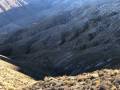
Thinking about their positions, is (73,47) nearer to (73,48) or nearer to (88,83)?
(73,48)

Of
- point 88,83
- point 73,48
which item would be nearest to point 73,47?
point 73,48

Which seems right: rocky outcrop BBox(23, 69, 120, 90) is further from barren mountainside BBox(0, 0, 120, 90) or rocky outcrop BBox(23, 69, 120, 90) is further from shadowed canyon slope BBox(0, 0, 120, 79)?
shadowed canyon slope BBox(0, 0, 120, 79)

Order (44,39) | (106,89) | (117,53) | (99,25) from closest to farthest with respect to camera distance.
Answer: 1. (106,89)
2. (117,53)
3. (99,25)
4. (44,39)

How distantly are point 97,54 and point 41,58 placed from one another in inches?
890

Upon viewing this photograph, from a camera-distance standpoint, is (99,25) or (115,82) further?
(99,25)

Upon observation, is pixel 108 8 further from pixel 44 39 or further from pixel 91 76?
pixel 91 76

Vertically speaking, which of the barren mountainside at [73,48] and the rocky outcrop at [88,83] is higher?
the barren mountainside at [73,48]

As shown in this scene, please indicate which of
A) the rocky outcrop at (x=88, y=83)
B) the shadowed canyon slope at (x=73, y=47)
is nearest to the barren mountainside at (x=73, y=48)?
the shadowed canyon slope at (x=73, y=47)

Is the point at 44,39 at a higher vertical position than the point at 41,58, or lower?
higher

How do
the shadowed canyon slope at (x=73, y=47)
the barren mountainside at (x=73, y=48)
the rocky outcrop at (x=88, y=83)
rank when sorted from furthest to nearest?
the shadowed canyon slope at (x=73, y=47) → the barren mountainside at (x=73, y=48) → the rocky outcrop at (x=88, y=83)

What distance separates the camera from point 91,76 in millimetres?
28406

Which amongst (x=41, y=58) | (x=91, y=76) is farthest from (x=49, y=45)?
(x=91, y=76)

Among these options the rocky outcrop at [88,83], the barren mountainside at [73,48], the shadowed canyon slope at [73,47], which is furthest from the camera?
the shadowed canyon slope at [73,47]

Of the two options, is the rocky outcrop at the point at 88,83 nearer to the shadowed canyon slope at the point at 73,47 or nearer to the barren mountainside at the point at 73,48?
the barren mountainside at the point at 73,48
